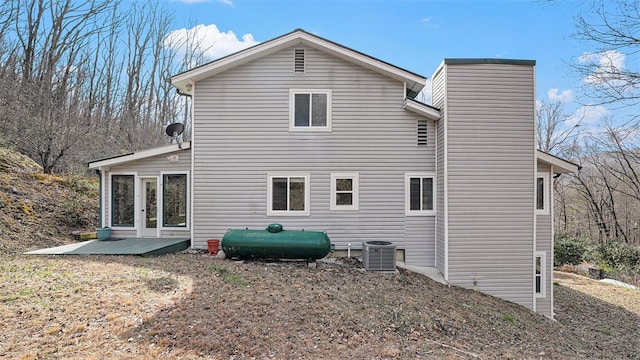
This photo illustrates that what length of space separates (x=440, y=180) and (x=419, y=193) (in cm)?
69

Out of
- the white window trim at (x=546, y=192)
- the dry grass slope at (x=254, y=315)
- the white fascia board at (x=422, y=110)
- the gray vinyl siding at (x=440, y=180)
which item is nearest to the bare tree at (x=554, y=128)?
the dry grass slope at (x=254, y=315)

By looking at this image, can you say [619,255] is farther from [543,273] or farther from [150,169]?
[150,169]

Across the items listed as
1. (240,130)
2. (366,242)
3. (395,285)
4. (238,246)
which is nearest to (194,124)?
(240,130)

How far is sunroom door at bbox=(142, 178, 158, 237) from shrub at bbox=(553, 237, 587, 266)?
18209 millimetres

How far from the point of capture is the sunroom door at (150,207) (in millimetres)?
10195

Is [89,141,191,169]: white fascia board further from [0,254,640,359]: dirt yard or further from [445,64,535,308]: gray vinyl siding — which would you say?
[445,64,535,308]: gray vinyl siding

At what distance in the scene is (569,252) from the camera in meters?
16.9

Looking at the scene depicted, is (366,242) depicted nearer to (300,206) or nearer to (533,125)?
(300,206)

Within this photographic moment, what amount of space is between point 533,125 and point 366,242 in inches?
204

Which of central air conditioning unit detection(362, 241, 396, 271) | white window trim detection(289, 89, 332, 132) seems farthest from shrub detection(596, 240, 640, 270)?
white window trim detection(289, 89, 332, 132)

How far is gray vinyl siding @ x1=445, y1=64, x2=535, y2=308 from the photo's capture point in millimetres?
8547

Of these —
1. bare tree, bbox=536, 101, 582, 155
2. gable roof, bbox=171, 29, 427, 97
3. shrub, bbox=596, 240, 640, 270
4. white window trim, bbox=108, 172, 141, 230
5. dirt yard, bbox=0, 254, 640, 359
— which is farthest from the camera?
bare tree, bbox=536, 101, 582, 155

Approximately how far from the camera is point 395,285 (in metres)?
7.51

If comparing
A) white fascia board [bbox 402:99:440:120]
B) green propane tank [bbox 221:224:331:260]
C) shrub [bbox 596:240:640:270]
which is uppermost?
white fascia board [bbox 402:99:440:120]
